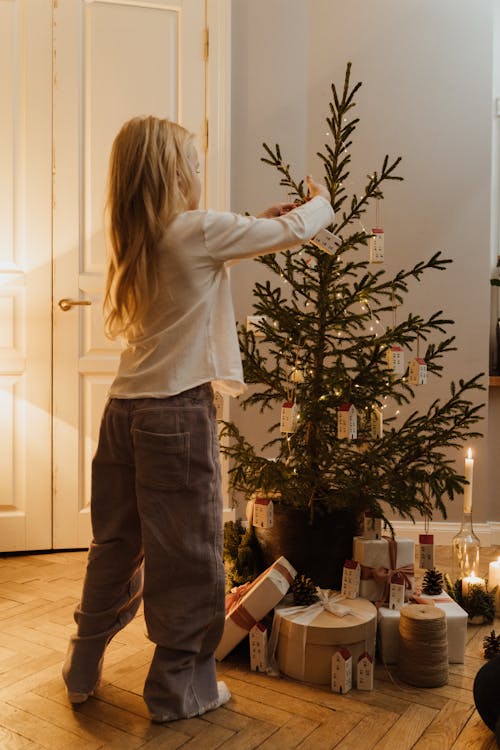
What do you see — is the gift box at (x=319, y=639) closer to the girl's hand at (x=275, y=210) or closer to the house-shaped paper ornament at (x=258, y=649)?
the house-shaped paper ornament at (x=258, y=649)

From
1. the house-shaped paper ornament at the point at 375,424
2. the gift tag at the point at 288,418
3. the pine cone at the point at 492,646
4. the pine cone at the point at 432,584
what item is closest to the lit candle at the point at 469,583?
the pine cone at the point at 432,584

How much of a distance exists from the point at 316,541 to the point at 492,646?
1.94ft

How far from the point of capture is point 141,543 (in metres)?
1.97

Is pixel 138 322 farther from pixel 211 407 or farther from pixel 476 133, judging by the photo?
pixel 476 133

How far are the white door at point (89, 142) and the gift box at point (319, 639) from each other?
1.51m

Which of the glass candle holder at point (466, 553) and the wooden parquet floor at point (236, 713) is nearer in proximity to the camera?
the wooden parquet floor at point (236, 713)

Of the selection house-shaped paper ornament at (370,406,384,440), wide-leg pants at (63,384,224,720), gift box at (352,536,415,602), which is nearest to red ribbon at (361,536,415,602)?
gift box at (352,536,415,602)

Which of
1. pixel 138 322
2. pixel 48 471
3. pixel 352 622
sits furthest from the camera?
pixel 48 471

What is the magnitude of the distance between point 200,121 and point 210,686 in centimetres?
242

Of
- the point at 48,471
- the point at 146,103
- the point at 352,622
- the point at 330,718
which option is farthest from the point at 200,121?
the point at 330,718

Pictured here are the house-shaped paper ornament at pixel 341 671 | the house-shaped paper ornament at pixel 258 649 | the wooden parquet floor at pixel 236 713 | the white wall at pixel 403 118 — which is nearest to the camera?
the wooden parquet floor at pixel 236 713

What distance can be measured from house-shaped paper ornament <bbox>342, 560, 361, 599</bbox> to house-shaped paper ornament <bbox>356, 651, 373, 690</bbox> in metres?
0.22

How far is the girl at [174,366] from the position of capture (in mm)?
1814

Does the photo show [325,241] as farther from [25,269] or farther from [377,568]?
[25,269]
